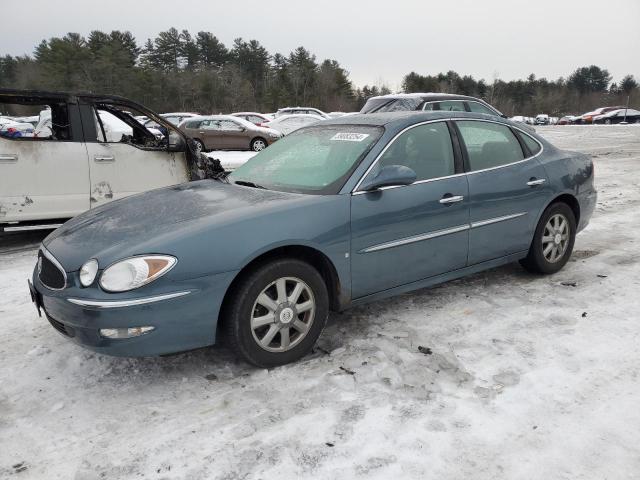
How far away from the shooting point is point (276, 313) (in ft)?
10.0

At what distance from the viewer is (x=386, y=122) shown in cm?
383

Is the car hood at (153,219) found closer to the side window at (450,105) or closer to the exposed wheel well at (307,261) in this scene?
the exposed wheel well at (307,261)

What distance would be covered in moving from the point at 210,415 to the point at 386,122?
7.88ft

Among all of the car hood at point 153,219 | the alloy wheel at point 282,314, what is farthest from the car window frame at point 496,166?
the alloy wheel at point 282,314

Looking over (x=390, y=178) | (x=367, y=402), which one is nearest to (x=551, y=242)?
(x=390, y=178)

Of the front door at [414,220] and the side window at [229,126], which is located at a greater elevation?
the side window at [229,126]

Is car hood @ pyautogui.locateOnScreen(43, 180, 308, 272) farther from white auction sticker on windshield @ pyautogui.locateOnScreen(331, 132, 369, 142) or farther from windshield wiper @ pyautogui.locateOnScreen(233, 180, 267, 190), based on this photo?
white auction sticker on windshield @ pyautogui.locateOnScreen(331, 132, 369, 142)

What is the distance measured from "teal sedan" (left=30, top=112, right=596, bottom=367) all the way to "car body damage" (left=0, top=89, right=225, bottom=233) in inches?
105

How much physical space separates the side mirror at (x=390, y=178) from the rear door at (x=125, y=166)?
13.2ft

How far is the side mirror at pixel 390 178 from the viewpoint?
3.37 meters

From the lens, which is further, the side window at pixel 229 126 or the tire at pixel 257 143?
the tire at pixel 257 143

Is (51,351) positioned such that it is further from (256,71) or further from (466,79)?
(466,79)

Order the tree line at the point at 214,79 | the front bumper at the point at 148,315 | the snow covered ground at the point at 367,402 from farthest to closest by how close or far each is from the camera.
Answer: the tree line at the point at 214,79
the front bumper at the point at 148,315
the snow covered ground at the point at 367,402

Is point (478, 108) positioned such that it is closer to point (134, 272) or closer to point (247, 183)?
point (247, 183)
